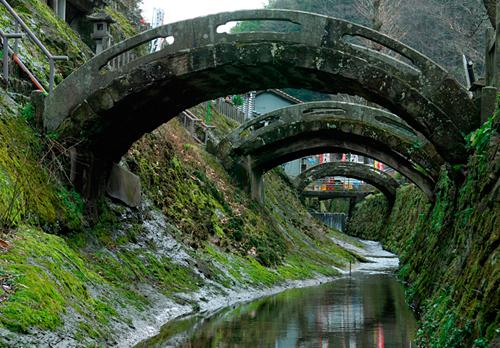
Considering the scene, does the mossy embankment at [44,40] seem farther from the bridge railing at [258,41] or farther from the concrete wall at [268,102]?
the concrete wall at [268,102]

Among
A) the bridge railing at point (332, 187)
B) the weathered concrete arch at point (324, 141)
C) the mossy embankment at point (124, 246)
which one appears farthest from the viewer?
the bridge railing at point (332, 187)

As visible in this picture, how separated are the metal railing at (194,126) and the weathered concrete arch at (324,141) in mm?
1376

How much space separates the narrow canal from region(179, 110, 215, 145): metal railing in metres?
11.6

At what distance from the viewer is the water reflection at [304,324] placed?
42.0ft

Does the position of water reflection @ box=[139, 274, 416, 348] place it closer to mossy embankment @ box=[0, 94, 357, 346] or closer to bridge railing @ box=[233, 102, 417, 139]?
mossy embankment @ box=[0, 94, 357, 346]

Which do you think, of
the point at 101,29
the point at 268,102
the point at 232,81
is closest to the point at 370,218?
the point at 268,102

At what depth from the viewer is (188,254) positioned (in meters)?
19.6

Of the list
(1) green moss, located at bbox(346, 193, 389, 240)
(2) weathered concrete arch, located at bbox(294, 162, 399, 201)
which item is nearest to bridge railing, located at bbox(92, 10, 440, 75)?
(2) weathered concrete arch, located at bbox(294, 162, 399, 201)

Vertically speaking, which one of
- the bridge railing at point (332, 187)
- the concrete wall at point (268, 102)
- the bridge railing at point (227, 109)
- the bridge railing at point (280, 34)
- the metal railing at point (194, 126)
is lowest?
the bridge railing at point (280, 34)

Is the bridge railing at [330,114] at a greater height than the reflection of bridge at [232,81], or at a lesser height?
greater

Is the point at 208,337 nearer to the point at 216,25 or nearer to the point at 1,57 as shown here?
the point at 216,25

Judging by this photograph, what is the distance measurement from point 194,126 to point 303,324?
57.8 ft

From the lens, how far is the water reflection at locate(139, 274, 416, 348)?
12794 mm

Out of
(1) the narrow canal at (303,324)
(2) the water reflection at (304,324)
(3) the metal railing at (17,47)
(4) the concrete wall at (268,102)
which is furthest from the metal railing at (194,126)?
(4) the concrete wall at (268,102)
